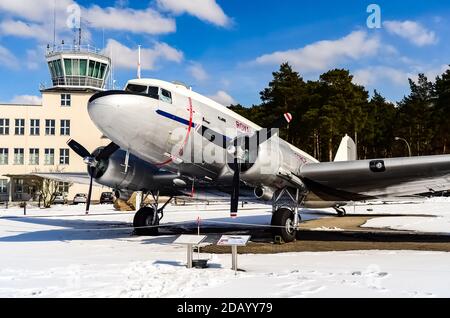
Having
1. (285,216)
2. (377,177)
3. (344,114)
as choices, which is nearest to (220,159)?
(285,216)

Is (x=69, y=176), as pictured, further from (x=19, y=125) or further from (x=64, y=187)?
(x=19, y=125)

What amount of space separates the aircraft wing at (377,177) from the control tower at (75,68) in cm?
5718

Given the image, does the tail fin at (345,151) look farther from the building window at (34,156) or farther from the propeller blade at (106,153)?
the building window at (34,156)

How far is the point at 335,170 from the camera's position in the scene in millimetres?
15648

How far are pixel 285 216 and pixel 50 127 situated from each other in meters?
60.6

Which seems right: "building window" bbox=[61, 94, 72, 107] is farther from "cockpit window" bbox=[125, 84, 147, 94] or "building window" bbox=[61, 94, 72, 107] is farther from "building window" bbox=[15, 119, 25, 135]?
"cockpit window" bbox=[125, 84, 147, 94]

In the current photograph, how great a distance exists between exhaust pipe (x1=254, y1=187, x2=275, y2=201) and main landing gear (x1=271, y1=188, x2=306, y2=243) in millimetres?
399

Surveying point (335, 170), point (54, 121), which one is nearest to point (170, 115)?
point (335, 170)

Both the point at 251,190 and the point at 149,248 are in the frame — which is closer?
the point at 149,248

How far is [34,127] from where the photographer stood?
68500 millimetres

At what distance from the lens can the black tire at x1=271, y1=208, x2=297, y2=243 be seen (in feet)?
51.2

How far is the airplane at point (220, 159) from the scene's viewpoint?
44.1ft
